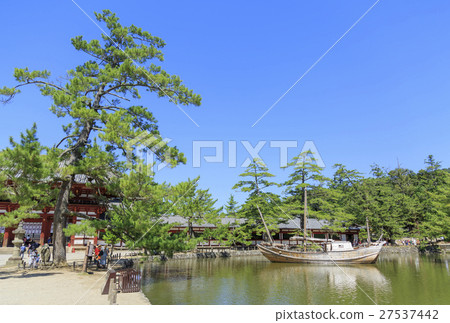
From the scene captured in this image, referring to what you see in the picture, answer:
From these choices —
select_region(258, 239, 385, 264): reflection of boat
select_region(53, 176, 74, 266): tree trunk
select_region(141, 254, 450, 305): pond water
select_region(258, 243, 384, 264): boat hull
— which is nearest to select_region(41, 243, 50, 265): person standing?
select_region(53, 176, 74, 266): tree trunk

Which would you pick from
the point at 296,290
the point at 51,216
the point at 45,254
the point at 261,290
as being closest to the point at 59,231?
the point at 45,254

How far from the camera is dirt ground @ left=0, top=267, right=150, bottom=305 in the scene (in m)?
8.61

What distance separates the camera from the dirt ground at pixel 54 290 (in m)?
8.61

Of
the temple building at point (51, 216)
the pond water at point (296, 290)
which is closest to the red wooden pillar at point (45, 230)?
the temple building at point (51, 216)

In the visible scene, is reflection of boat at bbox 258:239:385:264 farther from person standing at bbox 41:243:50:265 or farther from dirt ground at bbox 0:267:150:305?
person standing at bbox 41:243:50:265

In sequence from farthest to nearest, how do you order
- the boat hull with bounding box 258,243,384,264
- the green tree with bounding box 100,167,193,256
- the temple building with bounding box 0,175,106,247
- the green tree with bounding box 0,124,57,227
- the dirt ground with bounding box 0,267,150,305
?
the boat hull with bounding box 258,243,384,264, the temple building with bounding box 0,175,106,247, the green tree with bounding box 100,167,193,256, the green tree with bounding box 0,124,57,227, the dirt ground with bounding box 0,267,150,305

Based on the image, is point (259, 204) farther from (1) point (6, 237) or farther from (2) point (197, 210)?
→ (1) point (6, 237)

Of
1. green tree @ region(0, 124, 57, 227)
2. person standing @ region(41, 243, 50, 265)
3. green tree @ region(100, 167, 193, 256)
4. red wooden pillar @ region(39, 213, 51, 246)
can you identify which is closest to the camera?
green tree @ region(0, 124, 57, 227)

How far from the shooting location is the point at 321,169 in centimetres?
3459

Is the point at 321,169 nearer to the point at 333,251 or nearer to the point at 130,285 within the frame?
the point at 333,251

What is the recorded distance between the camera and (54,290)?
1000cm

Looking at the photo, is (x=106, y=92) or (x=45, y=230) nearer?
(x=106, y=92)

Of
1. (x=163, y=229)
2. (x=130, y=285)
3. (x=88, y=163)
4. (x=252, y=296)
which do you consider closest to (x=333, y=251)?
(x=252, y=296)
